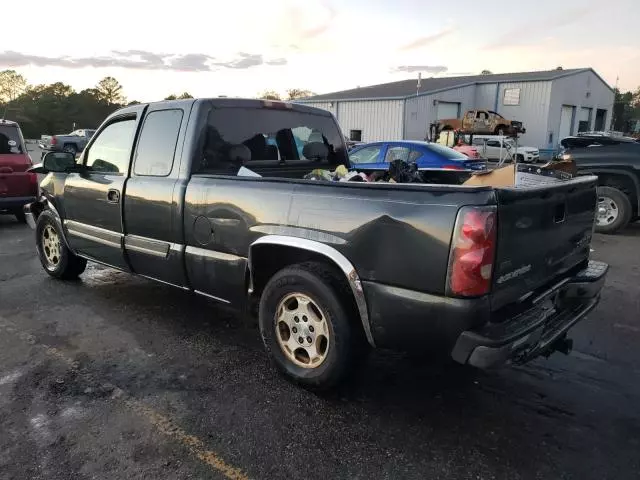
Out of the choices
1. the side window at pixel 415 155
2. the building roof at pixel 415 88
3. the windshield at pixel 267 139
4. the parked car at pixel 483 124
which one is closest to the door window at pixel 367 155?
the side window at pixel 415 155

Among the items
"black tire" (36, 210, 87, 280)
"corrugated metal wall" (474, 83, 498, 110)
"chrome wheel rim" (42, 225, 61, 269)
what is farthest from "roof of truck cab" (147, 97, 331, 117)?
"corrugated metal wall" (474, 83, 498, 110)

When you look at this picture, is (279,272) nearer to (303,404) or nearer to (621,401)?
(303,404)

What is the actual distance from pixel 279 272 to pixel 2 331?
2.76 metres

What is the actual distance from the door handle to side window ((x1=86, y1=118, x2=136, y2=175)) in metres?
0.17

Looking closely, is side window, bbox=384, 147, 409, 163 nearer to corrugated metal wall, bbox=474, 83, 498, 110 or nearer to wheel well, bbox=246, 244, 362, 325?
wheel well, bbox=246, 244, 362, 325

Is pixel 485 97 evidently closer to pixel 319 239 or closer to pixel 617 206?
pixel 617 206

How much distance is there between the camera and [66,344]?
4.09 metres

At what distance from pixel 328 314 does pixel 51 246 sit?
4205 mm

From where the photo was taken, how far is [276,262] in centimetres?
346

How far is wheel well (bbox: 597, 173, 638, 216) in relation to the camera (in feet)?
27.4

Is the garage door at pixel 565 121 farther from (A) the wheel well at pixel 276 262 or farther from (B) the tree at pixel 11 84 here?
(B) the tree at pixel 11 84

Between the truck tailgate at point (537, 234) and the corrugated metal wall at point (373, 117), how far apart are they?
3033 centimetres

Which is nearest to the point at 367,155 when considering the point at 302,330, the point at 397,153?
the point at 397,153

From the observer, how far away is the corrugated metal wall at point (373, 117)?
33375 millimetres
